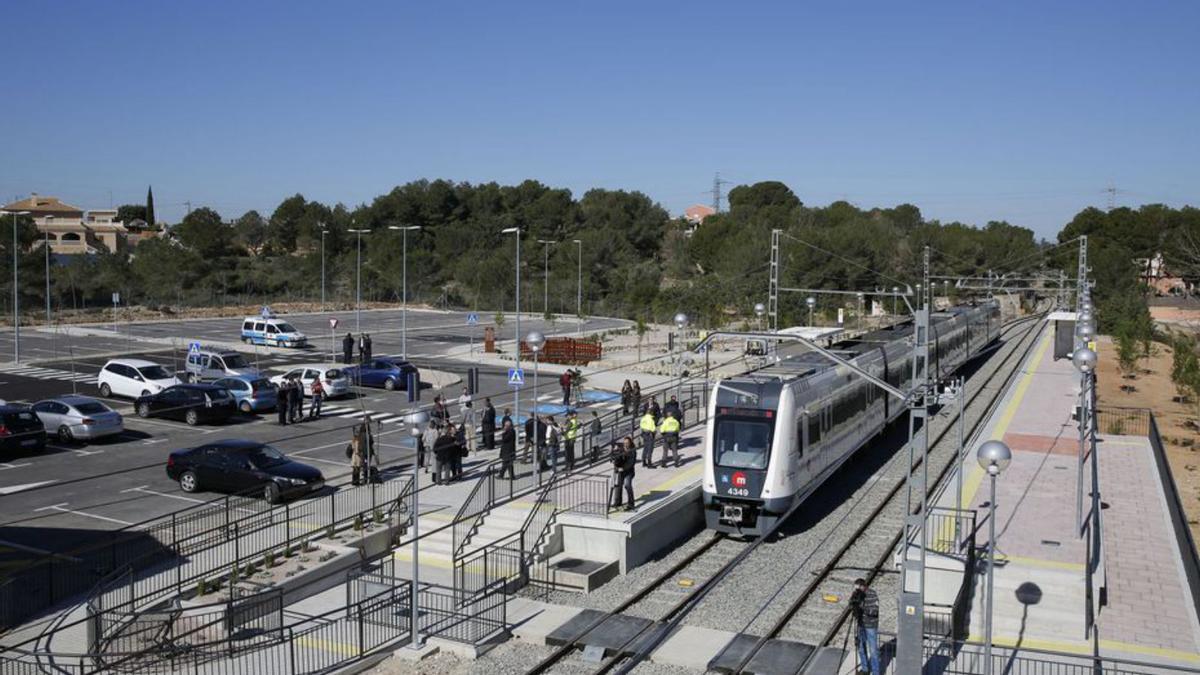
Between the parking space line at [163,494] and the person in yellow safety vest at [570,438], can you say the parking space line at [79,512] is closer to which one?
the parking space line at [163,494]

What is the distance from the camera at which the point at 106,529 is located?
804 inches

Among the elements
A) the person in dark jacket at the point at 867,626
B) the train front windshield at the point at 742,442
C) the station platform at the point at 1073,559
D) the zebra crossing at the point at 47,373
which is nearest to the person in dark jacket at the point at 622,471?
the train front windshield at the point at 742,442

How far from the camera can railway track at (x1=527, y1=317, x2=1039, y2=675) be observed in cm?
1537

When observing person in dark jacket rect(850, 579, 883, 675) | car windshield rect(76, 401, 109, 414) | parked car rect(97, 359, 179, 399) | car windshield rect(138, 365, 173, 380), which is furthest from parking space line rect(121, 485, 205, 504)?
person in dark jacket rect(850, 579, 883, 675)

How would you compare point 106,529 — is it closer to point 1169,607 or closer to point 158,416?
point 158,416

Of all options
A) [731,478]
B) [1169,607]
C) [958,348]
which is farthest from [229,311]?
[1169,607]

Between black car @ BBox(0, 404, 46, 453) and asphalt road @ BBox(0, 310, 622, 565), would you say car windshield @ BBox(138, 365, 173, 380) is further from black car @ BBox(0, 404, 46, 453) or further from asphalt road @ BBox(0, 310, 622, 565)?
black car @ BBox(0, 404, 46, 453)

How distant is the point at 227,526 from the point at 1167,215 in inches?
4399

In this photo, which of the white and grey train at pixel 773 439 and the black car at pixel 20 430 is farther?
the black car at pixel 20 430

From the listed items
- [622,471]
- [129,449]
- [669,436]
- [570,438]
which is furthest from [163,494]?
[669,436]

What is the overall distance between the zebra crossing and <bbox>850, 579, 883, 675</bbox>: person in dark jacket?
117ft

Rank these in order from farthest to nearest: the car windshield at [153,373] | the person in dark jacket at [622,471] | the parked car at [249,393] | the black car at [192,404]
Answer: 1. the car windshield at [153,373]
2. the parked car at [249,393]
3. the black car at [192,404]
4. the person in dark jacket at [622,471]

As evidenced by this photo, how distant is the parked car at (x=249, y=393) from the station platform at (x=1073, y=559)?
21.4 metres

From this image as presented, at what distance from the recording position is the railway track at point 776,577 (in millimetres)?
15367
